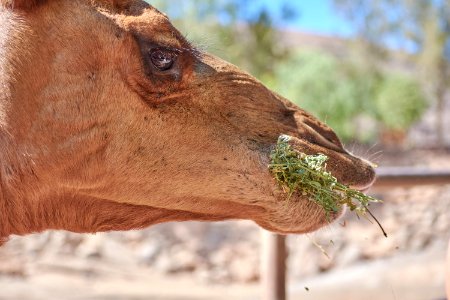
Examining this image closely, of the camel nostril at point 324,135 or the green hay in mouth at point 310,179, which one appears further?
the camel nostril at point 324,135

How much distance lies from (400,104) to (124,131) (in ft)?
87.1

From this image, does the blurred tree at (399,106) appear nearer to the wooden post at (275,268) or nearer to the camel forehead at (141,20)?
the wooden post at (275,268)

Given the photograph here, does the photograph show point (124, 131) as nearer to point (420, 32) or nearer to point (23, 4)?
point (23, 4)

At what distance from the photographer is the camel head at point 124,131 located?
2.12m

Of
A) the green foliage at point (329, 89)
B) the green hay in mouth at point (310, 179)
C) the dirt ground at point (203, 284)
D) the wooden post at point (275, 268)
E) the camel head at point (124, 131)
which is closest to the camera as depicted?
the camel head at point (124, 131)

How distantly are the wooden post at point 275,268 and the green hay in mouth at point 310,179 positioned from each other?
108cm

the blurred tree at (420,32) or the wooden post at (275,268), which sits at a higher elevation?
the blurred tree at (420,32)

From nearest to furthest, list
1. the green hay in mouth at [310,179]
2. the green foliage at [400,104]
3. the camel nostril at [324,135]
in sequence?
the green hay in mouth at [310,179]
the camel nostril at [324,135]
the green foliage at [400,104]

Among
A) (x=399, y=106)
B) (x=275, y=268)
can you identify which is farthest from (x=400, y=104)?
(x=275, y=268)

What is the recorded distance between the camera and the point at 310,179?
7.41ft

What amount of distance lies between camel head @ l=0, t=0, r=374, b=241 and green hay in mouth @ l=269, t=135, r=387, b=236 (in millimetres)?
37

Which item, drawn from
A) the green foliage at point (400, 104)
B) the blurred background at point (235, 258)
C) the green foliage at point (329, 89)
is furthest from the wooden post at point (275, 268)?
the green foliage at point (400, 104)

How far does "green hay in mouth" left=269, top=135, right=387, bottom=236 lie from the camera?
224cm

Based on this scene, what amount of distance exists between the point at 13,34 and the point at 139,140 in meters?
0.55
